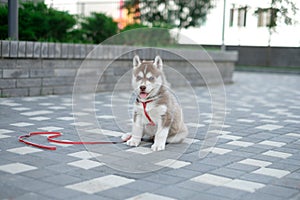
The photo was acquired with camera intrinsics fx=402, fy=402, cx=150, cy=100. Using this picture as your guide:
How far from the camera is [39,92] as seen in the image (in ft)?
27.3

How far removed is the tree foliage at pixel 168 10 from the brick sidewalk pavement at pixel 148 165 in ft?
77.1

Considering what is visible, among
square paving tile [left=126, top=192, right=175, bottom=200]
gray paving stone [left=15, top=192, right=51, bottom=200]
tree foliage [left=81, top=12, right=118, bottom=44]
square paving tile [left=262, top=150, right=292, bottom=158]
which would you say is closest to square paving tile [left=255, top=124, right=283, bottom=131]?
square paving tile [left=262, top=150, right=292, bottom=158]

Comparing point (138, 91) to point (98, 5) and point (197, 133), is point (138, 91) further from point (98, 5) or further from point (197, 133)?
point (98, 5)

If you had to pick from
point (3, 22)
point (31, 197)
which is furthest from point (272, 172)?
point (3, 22)

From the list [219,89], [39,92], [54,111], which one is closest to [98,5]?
[219,89]

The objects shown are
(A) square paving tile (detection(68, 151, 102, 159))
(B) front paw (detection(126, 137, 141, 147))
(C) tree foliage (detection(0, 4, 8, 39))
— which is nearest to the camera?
→ (A) square paving tile (detection(68, 151, 102, 159))

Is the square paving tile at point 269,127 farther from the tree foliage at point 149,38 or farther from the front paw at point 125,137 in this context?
the tree foliage at point 149,38

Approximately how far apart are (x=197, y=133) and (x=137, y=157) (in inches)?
63.3

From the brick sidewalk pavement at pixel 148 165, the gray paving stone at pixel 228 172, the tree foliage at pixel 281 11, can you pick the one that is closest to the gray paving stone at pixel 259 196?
the brick sidewalk pavement at pixel 148 165

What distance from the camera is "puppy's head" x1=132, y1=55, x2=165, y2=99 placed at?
4.11m

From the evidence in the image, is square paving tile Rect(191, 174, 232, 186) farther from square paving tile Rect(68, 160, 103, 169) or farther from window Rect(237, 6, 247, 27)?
window Rect(237, 6, 247, 27)

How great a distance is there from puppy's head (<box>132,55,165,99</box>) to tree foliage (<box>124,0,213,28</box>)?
24.6 metres

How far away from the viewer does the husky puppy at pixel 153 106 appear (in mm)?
4133

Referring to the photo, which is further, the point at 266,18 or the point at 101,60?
the point at 101,60
